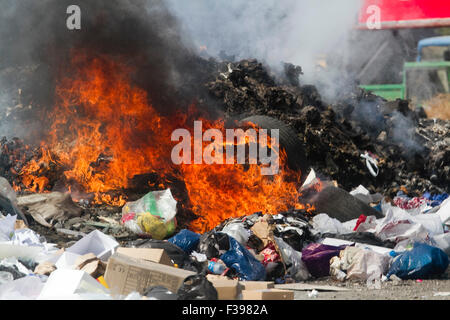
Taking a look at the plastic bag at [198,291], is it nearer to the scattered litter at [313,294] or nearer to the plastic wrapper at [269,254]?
the scattered litter at [313,294]

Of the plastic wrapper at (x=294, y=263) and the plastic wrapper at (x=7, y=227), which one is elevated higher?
the plastic wrapper at (x=7, y=227)

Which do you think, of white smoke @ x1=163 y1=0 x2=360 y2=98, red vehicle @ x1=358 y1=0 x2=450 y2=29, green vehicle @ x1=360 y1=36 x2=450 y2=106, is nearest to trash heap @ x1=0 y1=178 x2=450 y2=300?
white smoke @ x1=163 y1=0 x2=360 y2=98

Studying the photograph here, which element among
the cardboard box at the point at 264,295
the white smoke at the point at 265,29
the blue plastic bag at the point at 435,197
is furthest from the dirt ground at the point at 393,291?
the white smoke at the point at 265,29

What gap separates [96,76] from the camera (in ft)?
26.0

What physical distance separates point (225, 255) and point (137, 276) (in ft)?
4.14

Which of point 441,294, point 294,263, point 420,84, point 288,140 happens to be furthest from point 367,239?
point 420,84

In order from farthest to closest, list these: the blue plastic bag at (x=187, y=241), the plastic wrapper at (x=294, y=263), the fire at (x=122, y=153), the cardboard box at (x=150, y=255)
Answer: the fire at (x=122, y=153) < the blue plastic bag at (x=187, y=241) < the plastic wrapper at (x=294, y=263) < the cardboard box at (x=150, y=255)

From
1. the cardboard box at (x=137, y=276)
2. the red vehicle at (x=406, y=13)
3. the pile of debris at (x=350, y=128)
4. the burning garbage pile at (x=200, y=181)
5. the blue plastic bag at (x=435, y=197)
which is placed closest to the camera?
the cardboard box at (x=137, y=276)

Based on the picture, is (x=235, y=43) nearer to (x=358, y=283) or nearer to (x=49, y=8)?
(x=49, y=8)

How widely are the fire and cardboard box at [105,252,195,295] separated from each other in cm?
256

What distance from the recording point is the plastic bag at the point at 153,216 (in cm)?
629

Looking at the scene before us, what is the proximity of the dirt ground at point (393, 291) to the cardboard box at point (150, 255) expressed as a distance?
1136mm

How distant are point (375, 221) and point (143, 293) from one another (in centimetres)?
326
